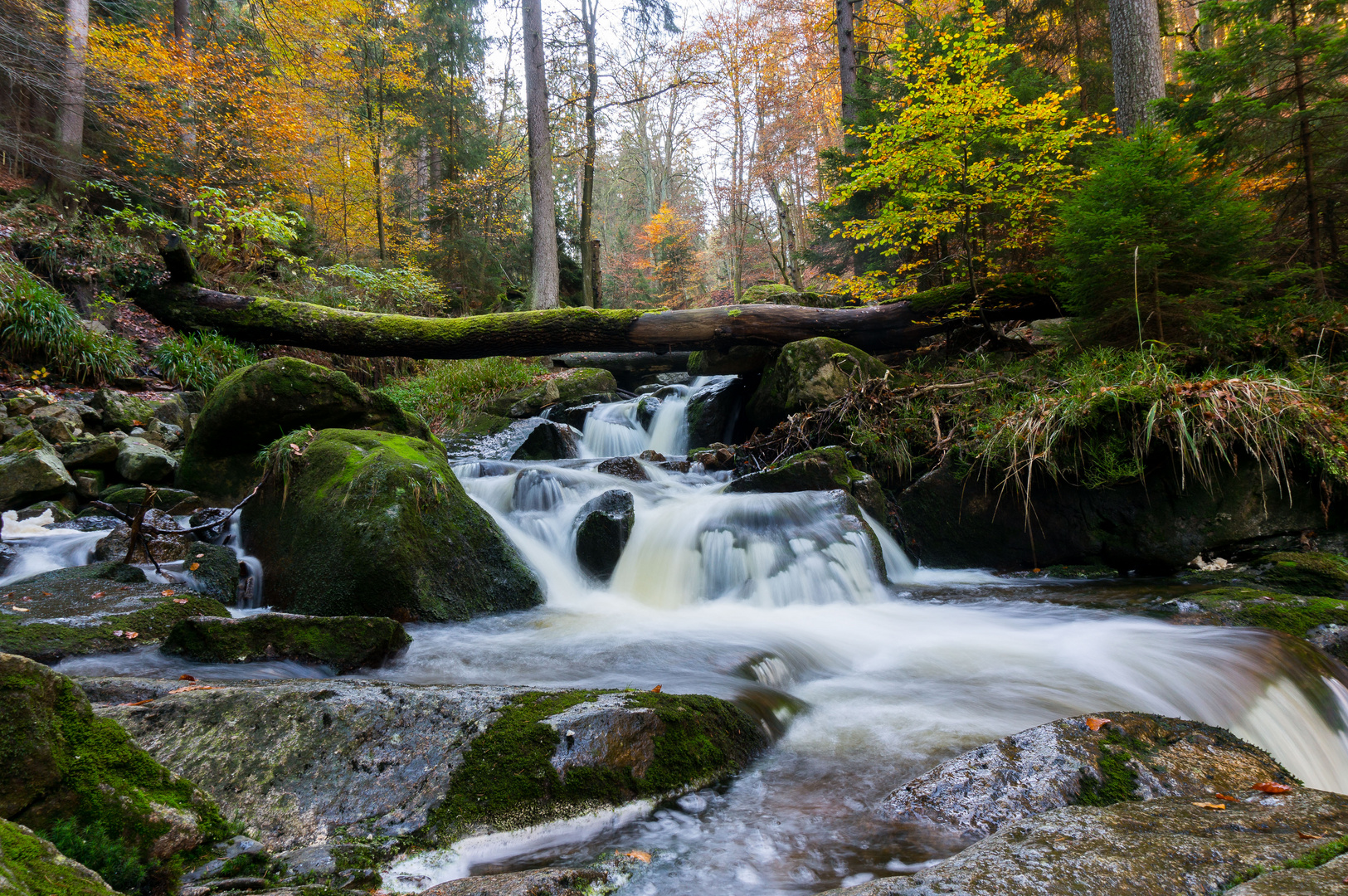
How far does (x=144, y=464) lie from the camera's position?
6227mm

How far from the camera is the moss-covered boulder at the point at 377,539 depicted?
434cm

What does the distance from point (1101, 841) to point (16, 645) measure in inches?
171

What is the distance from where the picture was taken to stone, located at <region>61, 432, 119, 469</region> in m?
6.14

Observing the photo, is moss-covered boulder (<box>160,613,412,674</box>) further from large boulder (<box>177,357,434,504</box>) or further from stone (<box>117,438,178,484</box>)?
stone (<box>117,438,178,484</box>)

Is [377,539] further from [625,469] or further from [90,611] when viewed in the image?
[625,469]

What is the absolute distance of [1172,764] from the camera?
2172 millimetres

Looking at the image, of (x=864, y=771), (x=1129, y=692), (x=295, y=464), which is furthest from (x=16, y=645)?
(x=1129, y=692)

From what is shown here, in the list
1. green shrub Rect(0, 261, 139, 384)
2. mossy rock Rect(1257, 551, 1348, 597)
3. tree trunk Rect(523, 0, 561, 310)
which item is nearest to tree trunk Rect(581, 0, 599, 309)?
tree trunk Rect(523, 0, 561, 310)

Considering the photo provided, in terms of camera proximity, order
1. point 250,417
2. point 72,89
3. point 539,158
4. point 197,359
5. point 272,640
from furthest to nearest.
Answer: point 539,158, point 72,89, point 197,359, point 250,417, point 272,640

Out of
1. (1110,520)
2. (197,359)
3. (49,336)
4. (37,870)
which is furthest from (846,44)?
(37,870)

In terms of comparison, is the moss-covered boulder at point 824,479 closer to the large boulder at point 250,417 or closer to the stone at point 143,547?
the large boulder at point 250,417

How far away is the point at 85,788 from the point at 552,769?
1175 mm

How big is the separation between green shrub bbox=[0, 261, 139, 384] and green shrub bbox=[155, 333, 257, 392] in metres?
0.46

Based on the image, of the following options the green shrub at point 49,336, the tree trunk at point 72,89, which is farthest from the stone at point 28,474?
the tree trunk at point 72,89
